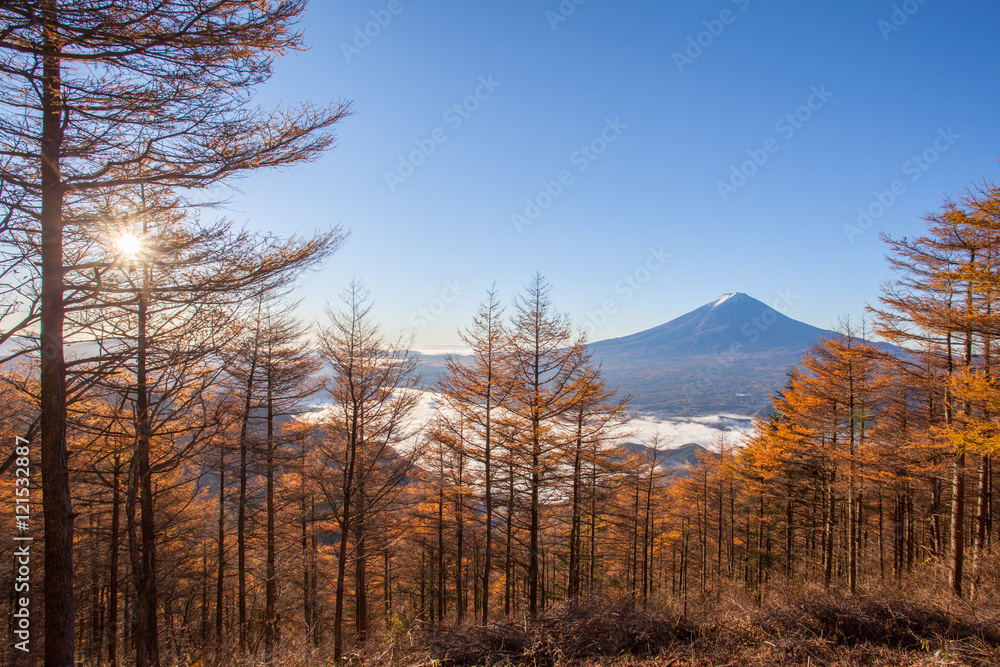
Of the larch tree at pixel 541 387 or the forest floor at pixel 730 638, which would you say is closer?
the forest floor at pixel 730 638

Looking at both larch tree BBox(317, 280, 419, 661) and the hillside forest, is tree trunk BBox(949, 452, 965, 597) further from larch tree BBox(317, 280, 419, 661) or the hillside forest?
larch tree BBox(317, 280, 419, 661)

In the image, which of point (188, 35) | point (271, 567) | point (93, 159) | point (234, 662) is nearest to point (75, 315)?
point (93, 159)

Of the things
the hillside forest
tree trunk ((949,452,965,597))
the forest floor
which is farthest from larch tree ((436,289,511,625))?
tree trunk ((949,452,965,597))

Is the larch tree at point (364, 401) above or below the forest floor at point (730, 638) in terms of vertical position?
above

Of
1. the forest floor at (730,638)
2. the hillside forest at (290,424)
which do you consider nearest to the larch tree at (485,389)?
the hillside forest at (290,424)

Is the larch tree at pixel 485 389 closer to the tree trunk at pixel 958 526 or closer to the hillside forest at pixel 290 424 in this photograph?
the hillside forest at pixel 290 424

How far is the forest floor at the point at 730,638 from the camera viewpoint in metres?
4.46

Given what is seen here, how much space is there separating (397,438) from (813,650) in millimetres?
7701

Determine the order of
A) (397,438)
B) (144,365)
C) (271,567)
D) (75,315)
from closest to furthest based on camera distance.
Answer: (75,315) → (144,365) → (397,438) → (271,567)

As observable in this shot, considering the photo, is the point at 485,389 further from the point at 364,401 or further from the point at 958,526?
the point at 958,526

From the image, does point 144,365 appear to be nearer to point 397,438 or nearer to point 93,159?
point 93,159

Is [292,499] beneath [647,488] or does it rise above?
above

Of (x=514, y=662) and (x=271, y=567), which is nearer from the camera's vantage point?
(x=514, y=662)

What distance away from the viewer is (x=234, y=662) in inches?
206
